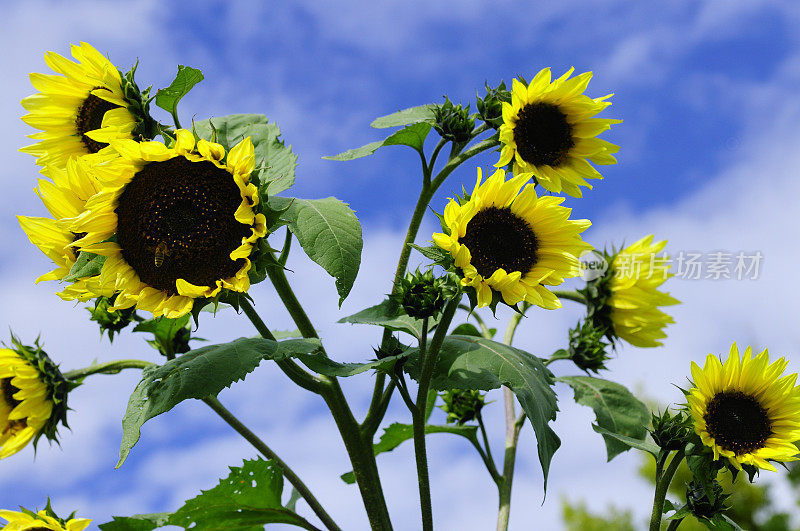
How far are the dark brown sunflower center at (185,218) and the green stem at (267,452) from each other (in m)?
0.64

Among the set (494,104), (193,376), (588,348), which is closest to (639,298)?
(588,348)

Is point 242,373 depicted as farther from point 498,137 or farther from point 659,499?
point 659,499

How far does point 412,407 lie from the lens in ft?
6.19

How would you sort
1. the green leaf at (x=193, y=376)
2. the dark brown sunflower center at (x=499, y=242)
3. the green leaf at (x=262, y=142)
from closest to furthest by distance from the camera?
the green leaf at (x=193, y=376), the dark brown sunflower center at (x=499, y=242), the green leaf at (x=262, y=142)

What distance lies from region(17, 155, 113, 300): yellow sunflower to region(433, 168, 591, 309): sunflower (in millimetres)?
844

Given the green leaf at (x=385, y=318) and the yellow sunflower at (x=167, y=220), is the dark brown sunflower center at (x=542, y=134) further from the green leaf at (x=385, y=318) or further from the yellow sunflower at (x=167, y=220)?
the yellow sunflower at (x=167, y=220)

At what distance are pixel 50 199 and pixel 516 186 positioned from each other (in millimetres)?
1110

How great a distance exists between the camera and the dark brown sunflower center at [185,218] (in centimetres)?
163

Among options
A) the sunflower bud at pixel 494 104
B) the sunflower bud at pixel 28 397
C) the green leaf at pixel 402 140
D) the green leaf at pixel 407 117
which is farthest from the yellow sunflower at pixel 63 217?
the sunflower bud at pixel 494 104

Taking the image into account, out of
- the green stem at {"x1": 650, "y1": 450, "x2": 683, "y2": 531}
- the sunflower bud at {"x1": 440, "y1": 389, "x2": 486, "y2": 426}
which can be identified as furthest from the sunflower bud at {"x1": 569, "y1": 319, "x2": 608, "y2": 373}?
the green stem at {"x1": 650, "y1": 450, "x2": 683, "y2": 531}

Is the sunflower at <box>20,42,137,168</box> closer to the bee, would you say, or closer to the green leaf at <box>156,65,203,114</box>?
the green leaf at <box>156,65,203,114</box>

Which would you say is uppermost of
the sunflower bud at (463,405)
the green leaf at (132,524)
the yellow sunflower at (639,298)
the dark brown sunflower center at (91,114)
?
the dark brown sunflower center at (91,114)

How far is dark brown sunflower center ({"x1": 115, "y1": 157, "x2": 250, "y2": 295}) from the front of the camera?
5.34 ft

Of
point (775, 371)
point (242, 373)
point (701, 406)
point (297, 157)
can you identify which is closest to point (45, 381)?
point (242, 373)
